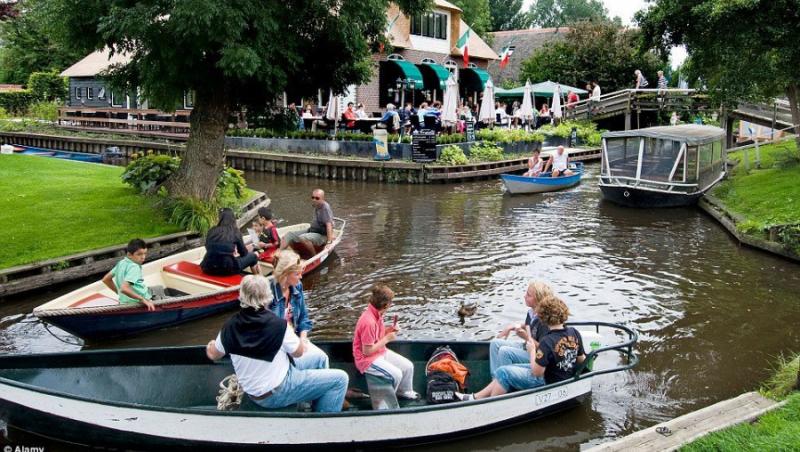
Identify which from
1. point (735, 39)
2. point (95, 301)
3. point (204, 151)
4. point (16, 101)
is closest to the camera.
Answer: point (95, 301)

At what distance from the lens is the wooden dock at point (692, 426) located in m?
6.67

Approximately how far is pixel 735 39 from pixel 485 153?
1187 centimetres

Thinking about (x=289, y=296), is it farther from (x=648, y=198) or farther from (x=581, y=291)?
(x=648, y=198)

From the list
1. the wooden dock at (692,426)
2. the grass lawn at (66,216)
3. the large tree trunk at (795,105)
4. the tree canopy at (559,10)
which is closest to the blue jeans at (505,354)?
the wooden dock at (692,426)

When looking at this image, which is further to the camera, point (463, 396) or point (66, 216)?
point (66, 216)

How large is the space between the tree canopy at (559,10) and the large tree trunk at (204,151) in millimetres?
82504

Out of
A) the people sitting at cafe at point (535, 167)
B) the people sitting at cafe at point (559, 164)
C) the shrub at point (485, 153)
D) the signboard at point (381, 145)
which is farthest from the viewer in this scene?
the shrub at point (485, 153)

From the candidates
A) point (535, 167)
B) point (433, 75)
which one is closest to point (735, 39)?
point (535, 167)

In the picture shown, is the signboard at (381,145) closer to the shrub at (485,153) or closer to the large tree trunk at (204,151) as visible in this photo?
the shrub at (485,153)

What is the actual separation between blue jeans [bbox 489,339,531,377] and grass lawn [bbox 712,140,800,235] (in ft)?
36.6

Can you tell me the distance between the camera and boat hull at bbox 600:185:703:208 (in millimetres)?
22703

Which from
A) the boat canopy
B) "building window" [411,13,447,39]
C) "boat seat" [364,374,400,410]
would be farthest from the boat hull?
"building window" [411,13,447,39]

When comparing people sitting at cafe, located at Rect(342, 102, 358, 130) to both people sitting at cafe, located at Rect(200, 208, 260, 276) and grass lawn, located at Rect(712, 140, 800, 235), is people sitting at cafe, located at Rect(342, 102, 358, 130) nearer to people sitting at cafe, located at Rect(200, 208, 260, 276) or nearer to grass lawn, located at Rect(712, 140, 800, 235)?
grass lawn, located at Rect(712, 140, 800, 235)

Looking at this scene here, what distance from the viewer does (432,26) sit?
143 feet
